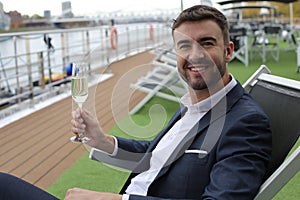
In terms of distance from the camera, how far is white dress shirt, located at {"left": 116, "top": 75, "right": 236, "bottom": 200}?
1.19 m

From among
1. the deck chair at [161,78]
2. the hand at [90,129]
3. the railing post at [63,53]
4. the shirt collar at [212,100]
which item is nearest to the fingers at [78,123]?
the hand at [90,129]

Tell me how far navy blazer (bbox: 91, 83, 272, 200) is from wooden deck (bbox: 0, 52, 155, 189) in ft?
1.29

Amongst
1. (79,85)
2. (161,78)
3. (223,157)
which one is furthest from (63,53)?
(223,157)

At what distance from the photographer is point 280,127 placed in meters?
1.33

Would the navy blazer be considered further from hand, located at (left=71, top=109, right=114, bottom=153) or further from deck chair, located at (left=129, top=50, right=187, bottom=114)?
deck chair, located at (left=129, top=50, right=187, bottom=114)

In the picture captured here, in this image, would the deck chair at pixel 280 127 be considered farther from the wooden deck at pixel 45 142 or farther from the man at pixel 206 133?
the wooden deck at pixel 45 142

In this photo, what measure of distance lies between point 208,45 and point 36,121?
319 centimetres

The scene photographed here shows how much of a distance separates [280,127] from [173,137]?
34 centimetres

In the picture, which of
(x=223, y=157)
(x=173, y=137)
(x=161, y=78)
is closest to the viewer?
(x=223, y=157)

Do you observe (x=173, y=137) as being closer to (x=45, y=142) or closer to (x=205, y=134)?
(x=205, y=134)

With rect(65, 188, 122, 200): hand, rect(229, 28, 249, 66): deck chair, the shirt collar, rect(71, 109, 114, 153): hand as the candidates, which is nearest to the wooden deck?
rect(71, 109, 114, 153): hand

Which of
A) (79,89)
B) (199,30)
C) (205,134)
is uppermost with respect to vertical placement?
(199,30)

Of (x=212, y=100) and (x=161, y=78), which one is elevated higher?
(x=212, y=100)

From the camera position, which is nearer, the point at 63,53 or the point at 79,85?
the point at 79,85
